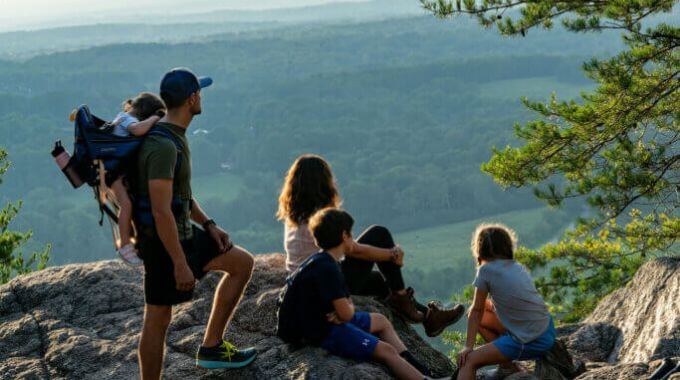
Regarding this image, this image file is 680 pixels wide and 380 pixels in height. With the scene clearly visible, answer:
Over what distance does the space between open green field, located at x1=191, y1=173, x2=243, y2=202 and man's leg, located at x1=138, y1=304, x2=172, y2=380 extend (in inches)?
5368

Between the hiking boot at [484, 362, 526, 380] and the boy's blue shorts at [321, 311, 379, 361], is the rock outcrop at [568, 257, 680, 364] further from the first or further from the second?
the boy's blue shorts at [321, 311, 379, 361]


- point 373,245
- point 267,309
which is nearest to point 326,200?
point 373,245

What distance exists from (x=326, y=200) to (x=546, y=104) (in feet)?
22.1

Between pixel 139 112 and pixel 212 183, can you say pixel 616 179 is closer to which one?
pixel 139 112

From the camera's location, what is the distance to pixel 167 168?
4496 mm

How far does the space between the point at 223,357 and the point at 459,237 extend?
125 metres

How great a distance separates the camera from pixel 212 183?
528 ft

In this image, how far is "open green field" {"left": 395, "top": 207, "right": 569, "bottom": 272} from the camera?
114 m

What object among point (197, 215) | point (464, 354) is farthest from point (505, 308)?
point (197, 215)

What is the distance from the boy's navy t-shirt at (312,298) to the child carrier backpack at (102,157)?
113 cm

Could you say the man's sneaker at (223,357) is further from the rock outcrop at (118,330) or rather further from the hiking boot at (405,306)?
the hiking boot at (405,306)

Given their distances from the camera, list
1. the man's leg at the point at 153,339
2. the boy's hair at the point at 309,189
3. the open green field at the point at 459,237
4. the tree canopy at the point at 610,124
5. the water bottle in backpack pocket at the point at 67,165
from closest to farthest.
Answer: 1. the water bottle in backpack pocket at the point at 67,165
2. the man's leg at the point at 153,339
3. the boy's hair at the point at 309,189
4. the tree canopy at the point at 610,124
5. the open green field at the point at 459,237

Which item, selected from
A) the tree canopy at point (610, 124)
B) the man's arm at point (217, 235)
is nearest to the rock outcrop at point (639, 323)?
the man's arm at point (217, 235)

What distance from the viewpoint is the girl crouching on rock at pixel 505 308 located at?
5434 millimetres
